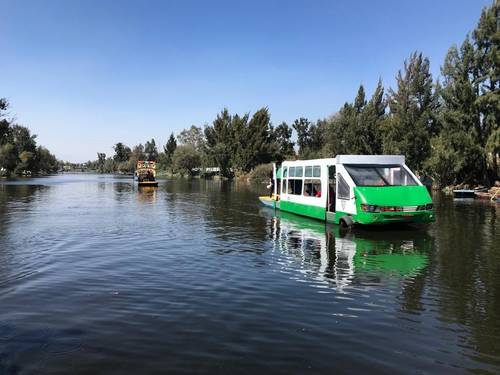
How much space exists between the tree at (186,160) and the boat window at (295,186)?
11318 cm

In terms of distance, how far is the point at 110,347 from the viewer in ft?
21.0

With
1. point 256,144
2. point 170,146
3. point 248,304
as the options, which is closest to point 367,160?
point 248,304

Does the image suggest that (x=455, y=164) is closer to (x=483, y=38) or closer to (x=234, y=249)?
(x=483, y=38)

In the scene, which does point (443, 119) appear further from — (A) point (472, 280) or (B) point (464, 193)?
(A) point (472, 280)

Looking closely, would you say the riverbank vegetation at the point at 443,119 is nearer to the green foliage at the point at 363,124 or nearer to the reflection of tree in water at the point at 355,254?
the green foliage at the point at 363,124

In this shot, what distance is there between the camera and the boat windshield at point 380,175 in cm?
1884

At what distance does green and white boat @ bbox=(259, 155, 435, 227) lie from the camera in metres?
17.5

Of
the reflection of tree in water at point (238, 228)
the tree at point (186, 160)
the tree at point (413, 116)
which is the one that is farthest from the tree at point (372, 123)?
the tree at point (186, 160)

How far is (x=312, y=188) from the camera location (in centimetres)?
2277

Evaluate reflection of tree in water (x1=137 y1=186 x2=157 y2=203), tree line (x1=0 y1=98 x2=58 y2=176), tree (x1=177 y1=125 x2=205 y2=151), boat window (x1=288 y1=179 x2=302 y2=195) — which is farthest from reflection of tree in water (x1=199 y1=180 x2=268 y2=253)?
tree (x1=177 y1=125 x2=205 y2=151)

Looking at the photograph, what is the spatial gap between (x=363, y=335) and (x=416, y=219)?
11.8m

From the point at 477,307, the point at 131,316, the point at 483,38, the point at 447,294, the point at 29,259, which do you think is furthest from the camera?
the point at 483,38

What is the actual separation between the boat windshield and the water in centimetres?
294

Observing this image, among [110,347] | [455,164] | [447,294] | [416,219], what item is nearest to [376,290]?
[447,294]
